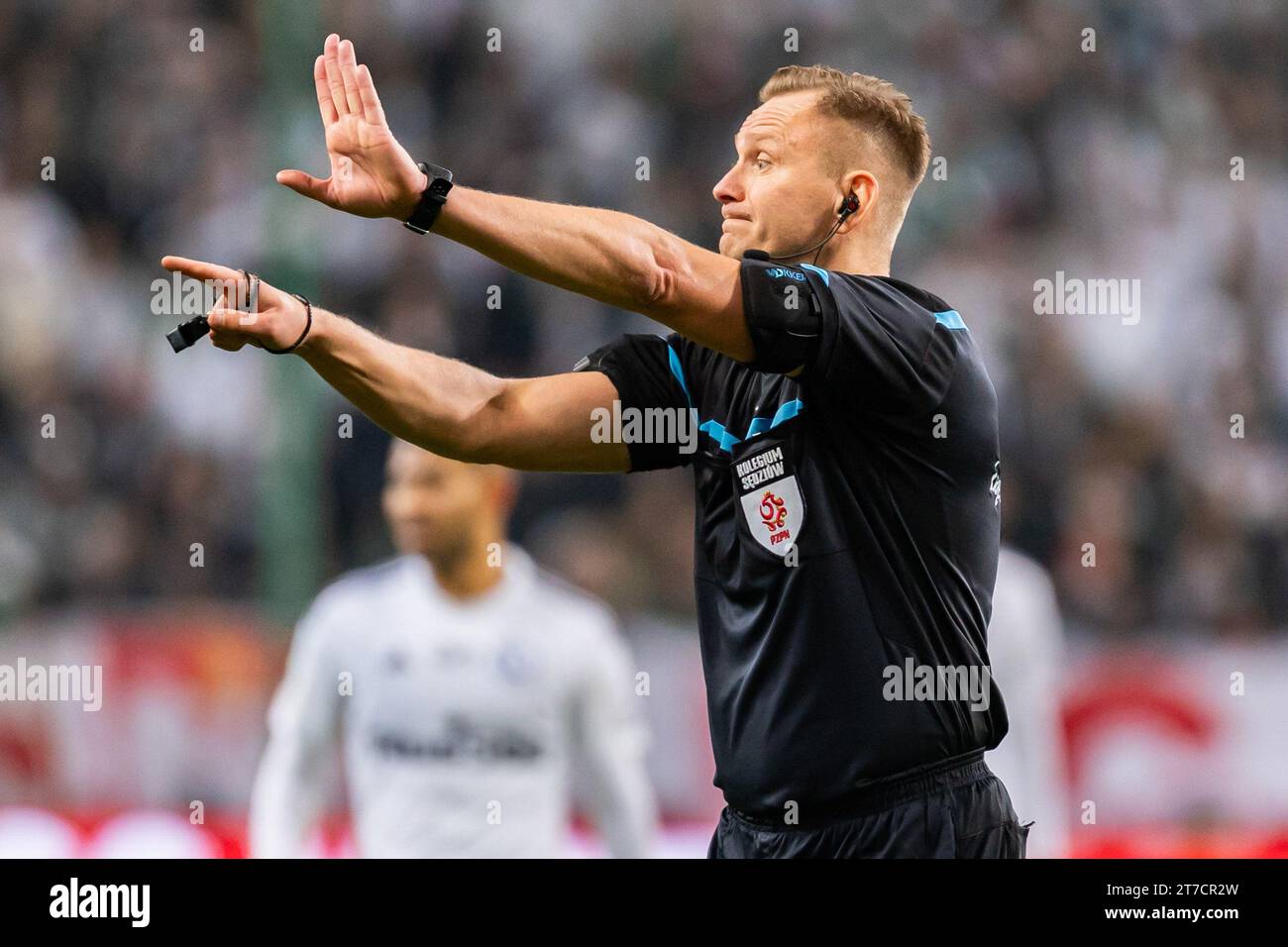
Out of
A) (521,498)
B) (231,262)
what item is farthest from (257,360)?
(521,498)

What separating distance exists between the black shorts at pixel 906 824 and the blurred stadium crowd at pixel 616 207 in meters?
3.37

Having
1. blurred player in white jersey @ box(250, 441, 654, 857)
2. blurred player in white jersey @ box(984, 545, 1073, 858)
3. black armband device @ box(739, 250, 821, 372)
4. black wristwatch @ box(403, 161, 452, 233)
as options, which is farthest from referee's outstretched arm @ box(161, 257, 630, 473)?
blurred player in white jersey @ box(984, 545, 1073, 858)

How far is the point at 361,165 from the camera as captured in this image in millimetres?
2879

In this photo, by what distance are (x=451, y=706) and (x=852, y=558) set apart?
272 cm

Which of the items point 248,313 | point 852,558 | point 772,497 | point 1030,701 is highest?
point 248,313

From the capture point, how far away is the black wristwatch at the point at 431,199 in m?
2.83

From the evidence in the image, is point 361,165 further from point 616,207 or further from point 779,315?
point 616,207

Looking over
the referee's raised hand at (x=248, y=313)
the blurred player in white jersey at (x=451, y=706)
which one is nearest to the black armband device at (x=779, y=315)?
the referee's raised hand at (x=248, y=313)

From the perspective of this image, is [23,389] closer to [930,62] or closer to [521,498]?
[521,498]

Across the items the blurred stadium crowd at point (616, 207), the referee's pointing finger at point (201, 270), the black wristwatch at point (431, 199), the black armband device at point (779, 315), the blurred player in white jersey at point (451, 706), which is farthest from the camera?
the blurred stadium crowd at point (616, 207)

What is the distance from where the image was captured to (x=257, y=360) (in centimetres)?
700

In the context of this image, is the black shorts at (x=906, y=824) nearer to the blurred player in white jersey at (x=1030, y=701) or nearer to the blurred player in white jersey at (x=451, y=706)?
the blurred player in white jersey at (x=1030, y=701)

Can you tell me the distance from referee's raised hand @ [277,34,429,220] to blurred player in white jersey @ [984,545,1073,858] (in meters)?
3.16

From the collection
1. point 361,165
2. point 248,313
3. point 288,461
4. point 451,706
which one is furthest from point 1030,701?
point 361,165
